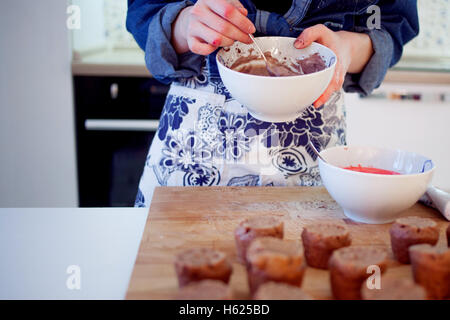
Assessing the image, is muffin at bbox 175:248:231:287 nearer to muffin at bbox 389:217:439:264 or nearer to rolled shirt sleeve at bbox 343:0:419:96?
muffin at bbox 389:217:439:264

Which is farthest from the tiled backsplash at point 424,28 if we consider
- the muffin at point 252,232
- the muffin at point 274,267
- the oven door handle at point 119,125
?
the muffin at point 274,267

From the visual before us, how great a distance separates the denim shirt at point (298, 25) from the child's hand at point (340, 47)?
0.9 inches

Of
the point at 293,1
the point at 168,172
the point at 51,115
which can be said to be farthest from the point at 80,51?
the point at 293,1

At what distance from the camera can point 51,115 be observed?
6.46ft

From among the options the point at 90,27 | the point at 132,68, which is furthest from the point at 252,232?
the point at 90,27

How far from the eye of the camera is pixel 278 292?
1.81 ft

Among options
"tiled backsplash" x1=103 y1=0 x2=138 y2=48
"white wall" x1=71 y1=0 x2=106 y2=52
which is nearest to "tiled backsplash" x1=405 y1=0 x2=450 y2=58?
"tiled backsplash" x1=103 y1=0 x2=138 y2=48

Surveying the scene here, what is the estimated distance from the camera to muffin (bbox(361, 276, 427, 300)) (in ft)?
1.83

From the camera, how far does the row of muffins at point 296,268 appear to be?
561 mm

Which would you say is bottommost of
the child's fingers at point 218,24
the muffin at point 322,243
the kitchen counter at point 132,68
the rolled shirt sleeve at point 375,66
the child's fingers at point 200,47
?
Result: the kitchen counter at point 132,68

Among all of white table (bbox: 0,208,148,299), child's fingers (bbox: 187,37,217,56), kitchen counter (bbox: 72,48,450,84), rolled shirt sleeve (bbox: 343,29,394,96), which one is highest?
child's fingers (bbox: 187,37,217,56)

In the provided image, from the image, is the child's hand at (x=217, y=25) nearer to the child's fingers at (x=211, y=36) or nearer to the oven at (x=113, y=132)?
the child's fingers at (x=211, y=36)

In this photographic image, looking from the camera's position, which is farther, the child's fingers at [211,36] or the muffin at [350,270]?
the child's fingers at [211,36]

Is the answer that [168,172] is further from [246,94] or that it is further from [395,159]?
[395,159]
